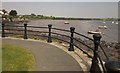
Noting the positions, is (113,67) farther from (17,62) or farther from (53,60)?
(17,62)

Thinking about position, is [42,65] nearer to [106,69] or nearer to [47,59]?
[47,59]

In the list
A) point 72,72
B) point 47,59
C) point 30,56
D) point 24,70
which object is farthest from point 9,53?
point 72,72

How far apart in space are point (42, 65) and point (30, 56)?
53.7 inches

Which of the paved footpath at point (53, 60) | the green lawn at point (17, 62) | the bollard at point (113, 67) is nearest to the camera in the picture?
the bollard at point (113, 67)

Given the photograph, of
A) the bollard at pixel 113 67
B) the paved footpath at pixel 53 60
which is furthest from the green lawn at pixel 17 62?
the bollard at pixel 113 67

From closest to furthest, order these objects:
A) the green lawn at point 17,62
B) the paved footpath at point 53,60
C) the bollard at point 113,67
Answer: the bollard at point 113,67 < the green lawn at point 17,62 < the paved footpath at point 53,60

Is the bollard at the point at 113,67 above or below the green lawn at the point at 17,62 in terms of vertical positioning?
above

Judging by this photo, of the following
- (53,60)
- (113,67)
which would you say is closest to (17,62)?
(53,60)

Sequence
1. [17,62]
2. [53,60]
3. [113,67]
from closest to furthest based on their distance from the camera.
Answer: [113,67] < [17,62] < [53,60]

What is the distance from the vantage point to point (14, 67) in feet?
23.1

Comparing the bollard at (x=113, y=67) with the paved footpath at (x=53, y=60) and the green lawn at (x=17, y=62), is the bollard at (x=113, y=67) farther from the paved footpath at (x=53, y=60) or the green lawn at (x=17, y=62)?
the green lawn at (x=17, y=62)

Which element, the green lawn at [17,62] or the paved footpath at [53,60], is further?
the paved footpath at [53,60]

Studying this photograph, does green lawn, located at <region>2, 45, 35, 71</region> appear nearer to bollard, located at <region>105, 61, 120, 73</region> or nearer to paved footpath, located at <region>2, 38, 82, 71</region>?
paved footpath, located at <region>2, 38, 82, 71</region>

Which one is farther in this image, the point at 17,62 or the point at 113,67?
the point at 17,62
